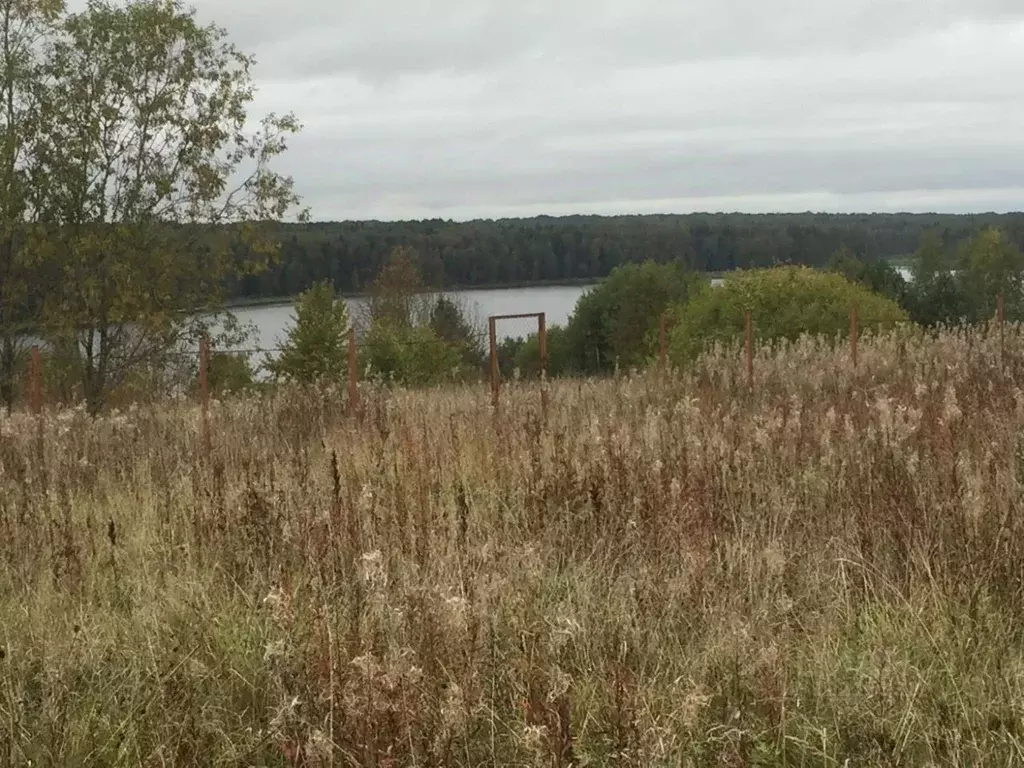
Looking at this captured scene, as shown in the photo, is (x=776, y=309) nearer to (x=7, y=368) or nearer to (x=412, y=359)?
(x=412, y=359)

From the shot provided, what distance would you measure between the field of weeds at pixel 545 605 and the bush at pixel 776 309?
53.7 ft

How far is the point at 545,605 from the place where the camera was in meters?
4.32

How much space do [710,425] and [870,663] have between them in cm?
352

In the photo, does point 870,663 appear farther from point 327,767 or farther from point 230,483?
point 230,483

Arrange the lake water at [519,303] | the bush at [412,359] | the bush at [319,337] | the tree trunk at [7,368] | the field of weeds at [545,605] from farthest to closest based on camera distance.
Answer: the lake water at [519,303]
the bush at [412,359]
the bush at [319,337]
the tree trunk at [7,368]
the field of weeds at [545,605]

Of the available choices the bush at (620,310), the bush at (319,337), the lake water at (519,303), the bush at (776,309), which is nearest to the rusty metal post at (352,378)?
the bush at (319,337)

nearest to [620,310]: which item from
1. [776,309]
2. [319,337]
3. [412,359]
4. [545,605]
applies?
[412,359]

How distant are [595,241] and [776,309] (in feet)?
207

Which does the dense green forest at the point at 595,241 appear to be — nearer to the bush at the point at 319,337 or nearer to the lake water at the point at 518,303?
the lake water at the point at 518,303

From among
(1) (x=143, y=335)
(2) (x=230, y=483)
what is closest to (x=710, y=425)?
(2) (x=230, y=483)

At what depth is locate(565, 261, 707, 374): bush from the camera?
64.4 metres

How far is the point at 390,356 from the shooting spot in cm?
2944

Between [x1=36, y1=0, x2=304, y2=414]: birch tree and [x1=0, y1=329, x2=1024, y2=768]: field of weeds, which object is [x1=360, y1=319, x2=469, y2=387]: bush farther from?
[x1=0, y1=329, x2=1024, y2=768]: field of weeds

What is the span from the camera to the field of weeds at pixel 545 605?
321cm
